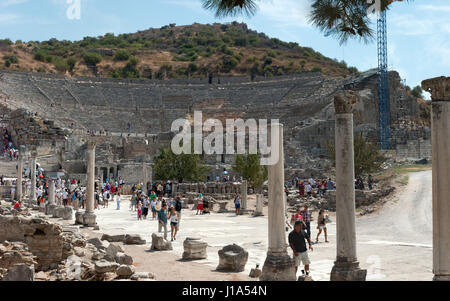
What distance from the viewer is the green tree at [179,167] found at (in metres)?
40.3

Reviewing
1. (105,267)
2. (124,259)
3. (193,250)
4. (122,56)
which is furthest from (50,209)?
(122,56)

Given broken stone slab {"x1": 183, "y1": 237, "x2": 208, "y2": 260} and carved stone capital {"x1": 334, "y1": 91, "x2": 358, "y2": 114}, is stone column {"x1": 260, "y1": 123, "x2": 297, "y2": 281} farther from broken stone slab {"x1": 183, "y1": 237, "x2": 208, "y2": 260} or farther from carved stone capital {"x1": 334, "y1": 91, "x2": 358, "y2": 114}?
broken stone slab {"x1": 183, "y1": 237, "x2": 208, "y2": 260}

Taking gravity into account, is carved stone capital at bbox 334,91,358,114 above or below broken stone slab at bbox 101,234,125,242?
above

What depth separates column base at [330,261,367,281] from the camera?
27.6ft

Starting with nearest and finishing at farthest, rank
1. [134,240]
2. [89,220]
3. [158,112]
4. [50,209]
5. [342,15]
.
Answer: [342,15] < [134,240] < [89,220] < [50,209] < [158,112]

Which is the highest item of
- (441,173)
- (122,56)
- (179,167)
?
(122,56)

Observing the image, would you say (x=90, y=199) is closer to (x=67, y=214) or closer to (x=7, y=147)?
(x=67, y=214)

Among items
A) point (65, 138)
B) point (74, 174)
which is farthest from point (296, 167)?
point (65, 138)

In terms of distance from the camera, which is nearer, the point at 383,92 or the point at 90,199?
the point at 90,199

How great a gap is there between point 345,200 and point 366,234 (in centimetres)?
913

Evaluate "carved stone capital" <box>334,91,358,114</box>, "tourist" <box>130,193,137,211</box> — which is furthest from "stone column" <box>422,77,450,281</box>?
"tourist" <box>130,193,137,211</box>

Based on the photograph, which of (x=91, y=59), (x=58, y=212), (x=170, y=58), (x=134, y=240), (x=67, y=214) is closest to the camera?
(x=134, y=240)

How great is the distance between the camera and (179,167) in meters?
40.5

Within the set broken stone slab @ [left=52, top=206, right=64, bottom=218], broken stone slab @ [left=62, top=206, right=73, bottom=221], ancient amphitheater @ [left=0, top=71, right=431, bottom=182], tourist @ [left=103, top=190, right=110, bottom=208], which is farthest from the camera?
ancient amphitheater @ [left=0, top=71, right=431, bottom=182]
